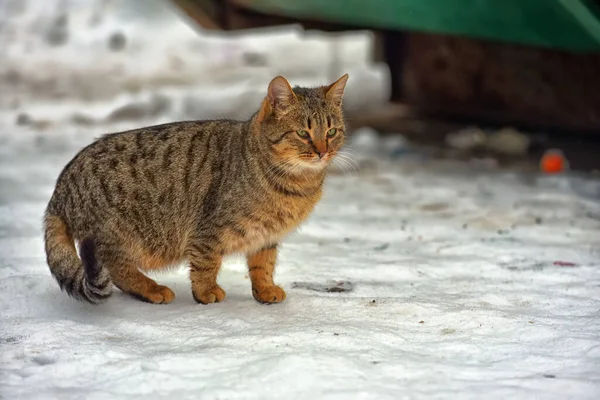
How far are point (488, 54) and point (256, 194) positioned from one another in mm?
4744

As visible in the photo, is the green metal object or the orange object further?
the orange object

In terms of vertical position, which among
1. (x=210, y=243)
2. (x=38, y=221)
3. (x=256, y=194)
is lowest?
(x=38, y=221)

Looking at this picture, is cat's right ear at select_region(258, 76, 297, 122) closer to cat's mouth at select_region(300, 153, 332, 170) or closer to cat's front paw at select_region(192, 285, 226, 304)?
cat's mouth at select_region(300, 153, 332, 170)

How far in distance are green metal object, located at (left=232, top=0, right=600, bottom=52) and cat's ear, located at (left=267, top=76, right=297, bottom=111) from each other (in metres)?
2.30

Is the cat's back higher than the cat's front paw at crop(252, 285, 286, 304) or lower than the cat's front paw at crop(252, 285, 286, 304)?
higher

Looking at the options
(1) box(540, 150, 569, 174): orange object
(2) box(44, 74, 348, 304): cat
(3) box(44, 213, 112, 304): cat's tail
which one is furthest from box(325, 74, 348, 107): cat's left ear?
(1) box(540, 150, 569, 174): orange object

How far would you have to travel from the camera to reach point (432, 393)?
2682 millimetres

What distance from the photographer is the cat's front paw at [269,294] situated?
3.63 meters

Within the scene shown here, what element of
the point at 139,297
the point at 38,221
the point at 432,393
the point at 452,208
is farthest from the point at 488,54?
the point at 432,393

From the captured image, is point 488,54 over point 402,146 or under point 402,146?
over

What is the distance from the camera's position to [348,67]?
10570 millimetres

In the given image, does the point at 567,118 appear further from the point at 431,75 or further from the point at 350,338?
the point at 350,338

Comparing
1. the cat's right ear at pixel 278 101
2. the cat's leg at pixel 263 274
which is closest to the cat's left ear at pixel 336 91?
the cat's right ear at pixel 278 101

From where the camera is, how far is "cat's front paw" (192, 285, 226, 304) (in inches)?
142
